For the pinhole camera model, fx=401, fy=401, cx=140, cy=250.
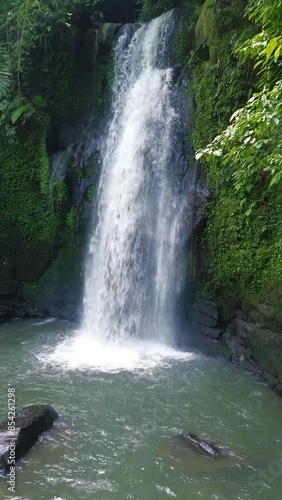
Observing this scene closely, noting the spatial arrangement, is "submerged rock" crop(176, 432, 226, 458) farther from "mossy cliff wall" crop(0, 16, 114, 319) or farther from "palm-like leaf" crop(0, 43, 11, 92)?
"palm-like leaf" crop(0, 43, 11, 92)

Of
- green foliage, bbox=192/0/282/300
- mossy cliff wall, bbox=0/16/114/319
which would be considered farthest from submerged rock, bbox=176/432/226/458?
mossy cliff wall, bbox=0/16/114/319

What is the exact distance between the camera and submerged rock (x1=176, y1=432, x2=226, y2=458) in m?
4.37

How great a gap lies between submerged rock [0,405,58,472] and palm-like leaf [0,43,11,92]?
7.68m

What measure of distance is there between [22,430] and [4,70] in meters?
8.55

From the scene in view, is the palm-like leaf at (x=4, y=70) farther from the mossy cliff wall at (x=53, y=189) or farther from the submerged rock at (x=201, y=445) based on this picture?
the submerged rock at (x=201, y=445)

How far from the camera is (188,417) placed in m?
5.29

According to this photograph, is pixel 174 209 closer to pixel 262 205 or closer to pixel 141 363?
pixel 262 205

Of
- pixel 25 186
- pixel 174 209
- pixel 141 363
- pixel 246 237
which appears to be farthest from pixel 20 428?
pixel 25 186

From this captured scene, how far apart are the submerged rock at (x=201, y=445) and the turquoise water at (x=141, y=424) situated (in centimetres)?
8

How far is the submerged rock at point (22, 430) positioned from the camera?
13.4 feet

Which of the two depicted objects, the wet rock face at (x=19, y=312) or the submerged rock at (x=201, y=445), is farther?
the wet rock face at (x=19, y=312)

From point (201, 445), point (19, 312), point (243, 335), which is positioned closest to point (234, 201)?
point (243, 335)

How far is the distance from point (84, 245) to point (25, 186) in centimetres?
228

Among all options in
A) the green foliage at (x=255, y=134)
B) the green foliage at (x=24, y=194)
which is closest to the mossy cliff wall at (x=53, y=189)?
the green foliage at (x=24, y=194)
